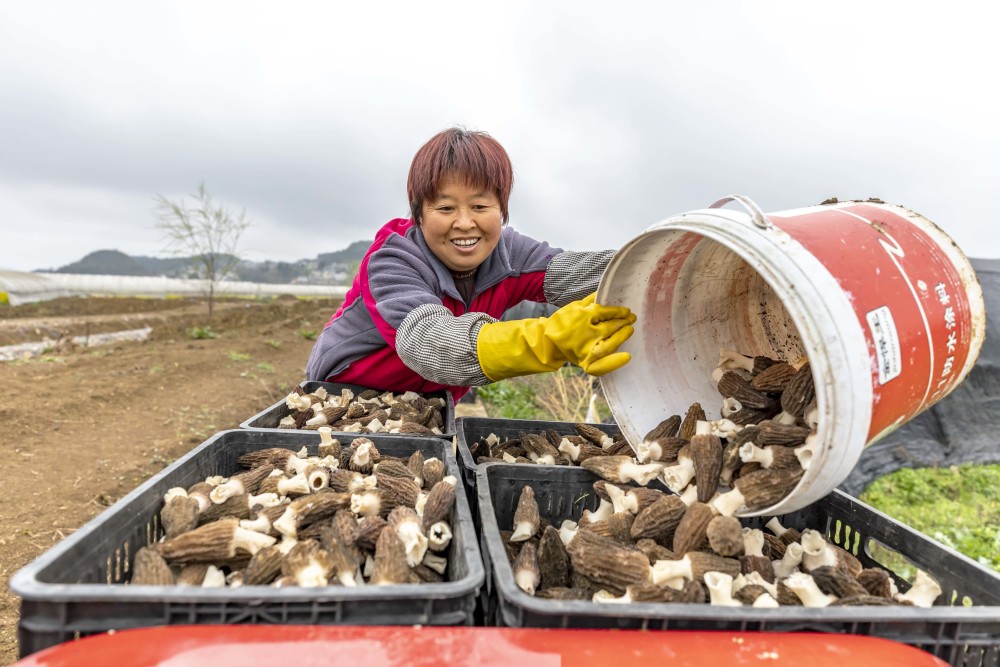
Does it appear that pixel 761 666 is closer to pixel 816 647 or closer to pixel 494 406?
pixel 816 647

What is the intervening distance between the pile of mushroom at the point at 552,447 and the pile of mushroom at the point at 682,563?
0.48 metres

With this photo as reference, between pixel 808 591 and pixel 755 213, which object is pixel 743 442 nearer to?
pixel 808 591

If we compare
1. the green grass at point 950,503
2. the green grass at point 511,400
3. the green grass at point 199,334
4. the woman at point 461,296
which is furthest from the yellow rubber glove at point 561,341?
the green grass at point 199,334

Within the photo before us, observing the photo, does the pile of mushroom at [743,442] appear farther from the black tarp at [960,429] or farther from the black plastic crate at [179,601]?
the black tarp at [960,429]

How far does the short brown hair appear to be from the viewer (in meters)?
2.64

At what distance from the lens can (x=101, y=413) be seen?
21.5 feet

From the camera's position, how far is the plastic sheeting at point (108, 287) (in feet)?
77.6

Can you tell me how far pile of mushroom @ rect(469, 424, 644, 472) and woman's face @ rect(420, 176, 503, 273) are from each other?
845mm

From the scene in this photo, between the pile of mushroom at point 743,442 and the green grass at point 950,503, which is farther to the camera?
the green grass at point 950,503

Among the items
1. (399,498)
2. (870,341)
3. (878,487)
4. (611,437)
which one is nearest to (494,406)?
(878,487)

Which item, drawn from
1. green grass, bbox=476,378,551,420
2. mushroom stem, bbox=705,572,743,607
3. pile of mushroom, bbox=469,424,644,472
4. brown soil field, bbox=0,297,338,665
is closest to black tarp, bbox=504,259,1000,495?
green grass, bbox=476,378,551,420

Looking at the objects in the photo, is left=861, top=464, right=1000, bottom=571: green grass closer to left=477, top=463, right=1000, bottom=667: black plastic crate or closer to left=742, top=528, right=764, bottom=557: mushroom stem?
left=477, top=463, right=1000, bottom=667: black plastic crate

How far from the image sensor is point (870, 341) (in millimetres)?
1363

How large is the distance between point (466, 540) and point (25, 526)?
13.0ft
